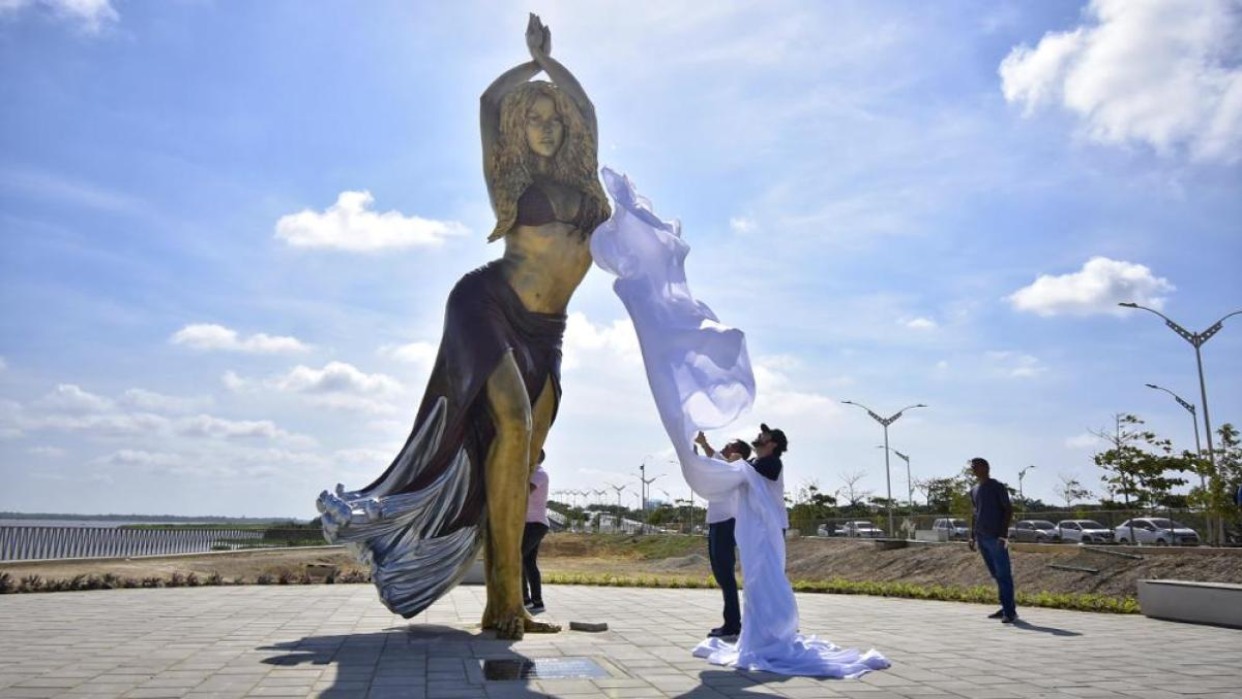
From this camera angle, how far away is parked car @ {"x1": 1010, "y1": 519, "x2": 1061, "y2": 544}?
34875 mm

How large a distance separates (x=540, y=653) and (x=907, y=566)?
57.1ft

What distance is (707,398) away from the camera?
6.71 metres

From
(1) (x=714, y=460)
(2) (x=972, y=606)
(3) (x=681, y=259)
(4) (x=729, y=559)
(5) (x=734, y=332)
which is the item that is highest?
(3) (x=681, y=259)

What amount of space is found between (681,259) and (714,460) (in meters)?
1.70

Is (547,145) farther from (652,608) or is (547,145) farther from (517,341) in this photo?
(652,608)

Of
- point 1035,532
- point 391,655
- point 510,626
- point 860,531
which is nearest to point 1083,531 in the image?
point 1035,532

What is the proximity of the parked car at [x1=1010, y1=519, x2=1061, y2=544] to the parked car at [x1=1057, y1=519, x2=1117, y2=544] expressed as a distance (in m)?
0.43

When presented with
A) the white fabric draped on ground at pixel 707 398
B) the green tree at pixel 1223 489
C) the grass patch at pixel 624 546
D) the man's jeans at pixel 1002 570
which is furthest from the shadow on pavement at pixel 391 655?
the grass patch at pixel 624 546

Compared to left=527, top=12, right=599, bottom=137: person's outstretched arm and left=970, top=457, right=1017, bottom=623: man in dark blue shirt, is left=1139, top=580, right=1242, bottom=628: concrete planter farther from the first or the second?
left=527, top=12, right=599, bottom=137: person's outstretched arm

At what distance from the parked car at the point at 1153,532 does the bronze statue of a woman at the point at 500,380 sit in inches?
1202

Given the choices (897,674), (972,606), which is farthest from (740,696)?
(972,606)

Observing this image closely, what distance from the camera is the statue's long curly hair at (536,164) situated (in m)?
7.96

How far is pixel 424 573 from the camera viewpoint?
744 cm

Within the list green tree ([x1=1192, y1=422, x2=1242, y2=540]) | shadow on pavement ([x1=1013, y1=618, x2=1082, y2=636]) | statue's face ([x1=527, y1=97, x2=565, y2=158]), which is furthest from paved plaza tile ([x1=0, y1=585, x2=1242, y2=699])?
green tree ([x1=1192, y1=422, x2=1242, y2=540])
